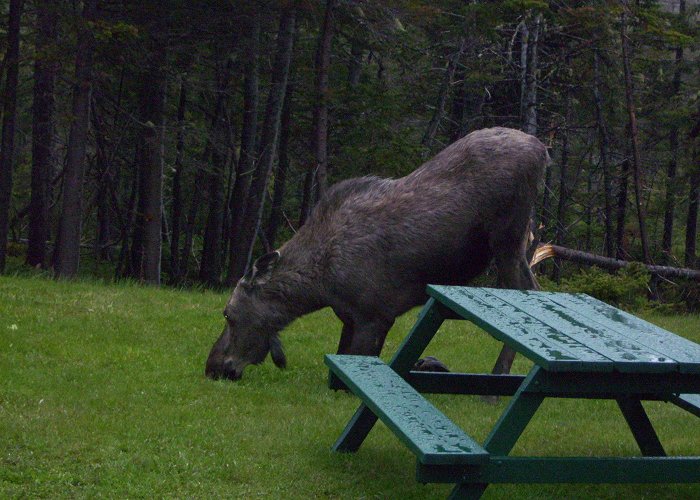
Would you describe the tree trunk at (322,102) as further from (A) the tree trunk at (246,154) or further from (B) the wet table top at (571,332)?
(B) the wet table top at (571,332)

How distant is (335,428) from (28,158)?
34.2 metres

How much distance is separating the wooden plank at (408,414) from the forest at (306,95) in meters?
13.7

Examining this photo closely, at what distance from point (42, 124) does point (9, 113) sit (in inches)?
48.6

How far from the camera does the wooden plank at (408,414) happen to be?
4719 millimetres

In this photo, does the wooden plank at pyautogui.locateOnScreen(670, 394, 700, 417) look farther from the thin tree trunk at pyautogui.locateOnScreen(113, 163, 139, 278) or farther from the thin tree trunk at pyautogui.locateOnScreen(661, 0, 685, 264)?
the thin tree trunk at pyautogui.locateOnScreen(113, 163, 139, 278)

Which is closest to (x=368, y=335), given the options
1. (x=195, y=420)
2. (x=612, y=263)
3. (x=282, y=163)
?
(x=195, y=420)

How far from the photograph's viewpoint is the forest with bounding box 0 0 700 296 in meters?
22.1

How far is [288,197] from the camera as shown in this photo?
37625mm

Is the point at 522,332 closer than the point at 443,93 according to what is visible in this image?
Yes

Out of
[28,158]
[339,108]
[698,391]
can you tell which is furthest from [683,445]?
[28,158]

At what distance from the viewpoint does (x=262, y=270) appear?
31.8 ft

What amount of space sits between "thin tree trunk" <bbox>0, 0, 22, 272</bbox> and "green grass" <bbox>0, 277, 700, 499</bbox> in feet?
37.6

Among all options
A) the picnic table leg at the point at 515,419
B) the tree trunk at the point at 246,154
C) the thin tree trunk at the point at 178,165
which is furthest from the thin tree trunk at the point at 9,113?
the picnic table leg at the point at 515,419

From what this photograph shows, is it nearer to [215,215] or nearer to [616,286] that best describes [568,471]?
[616,286]
